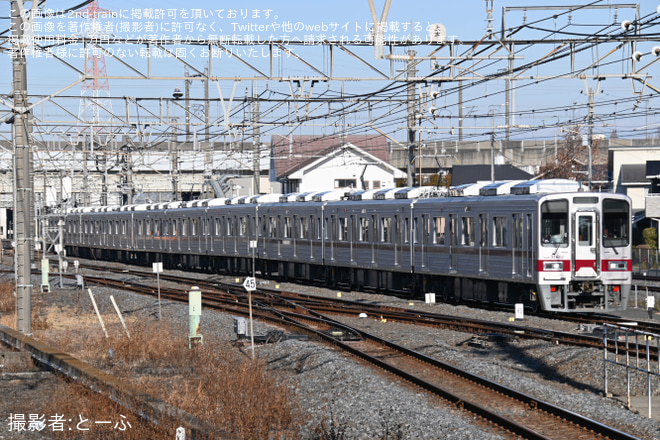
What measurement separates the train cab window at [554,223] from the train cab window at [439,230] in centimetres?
386

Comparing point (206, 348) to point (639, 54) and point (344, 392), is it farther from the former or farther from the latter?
point (639, 54)

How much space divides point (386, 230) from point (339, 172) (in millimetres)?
36021

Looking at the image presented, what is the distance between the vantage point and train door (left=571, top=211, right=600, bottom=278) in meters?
18.4

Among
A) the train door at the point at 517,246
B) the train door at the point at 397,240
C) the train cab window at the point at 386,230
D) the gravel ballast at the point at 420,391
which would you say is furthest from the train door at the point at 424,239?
the gravel ballast at the point at 420,391

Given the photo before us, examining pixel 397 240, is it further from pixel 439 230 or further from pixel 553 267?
pixel 553 267

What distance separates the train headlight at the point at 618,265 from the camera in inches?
731

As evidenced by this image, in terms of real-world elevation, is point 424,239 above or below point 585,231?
below

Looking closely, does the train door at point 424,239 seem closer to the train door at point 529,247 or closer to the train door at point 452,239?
the train door at point 452,239

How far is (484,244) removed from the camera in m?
20.3

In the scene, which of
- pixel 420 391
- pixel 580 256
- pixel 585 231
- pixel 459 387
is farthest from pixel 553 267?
pixel 420 391

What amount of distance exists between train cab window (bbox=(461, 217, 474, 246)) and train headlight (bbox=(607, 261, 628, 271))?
3335 mm

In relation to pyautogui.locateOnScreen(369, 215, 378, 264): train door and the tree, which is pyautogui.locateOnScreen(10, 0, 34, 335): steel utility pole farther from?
the tree

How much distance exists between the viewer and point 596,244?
60.8 ft

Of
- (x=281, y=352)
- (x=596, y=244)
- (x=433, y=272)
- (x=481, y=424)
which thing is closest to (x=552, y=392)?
(x=481, y=424)
